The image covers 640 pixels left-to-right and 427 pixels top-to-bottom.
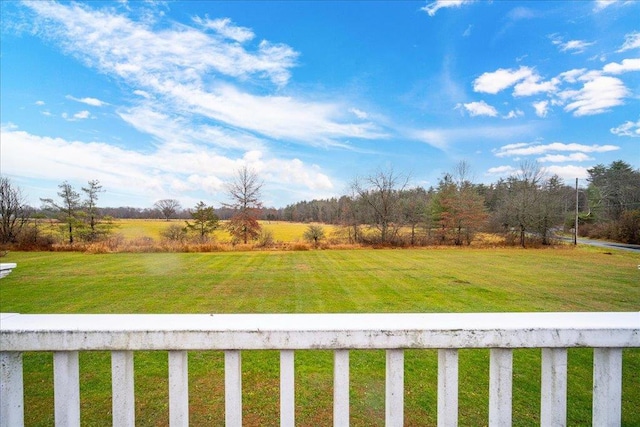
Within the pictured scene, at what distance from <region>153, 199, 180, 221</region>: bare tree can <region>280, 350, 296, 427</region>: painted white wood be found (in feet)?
86.1

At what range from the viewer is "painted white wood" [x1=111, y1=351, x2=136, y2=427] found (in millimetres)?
701

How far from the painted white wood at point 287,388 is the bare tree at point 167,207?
26.2m

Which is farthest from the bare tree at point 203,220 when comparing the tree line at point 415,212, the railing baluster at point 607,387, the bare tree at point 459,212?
the railing baluster at point 607,387

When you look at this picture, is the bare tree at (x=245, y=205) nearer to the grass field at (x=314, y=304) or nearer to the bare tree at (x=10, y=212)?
the grass field at (x=314, y=304)

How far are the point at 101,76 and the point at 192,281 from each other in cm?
699

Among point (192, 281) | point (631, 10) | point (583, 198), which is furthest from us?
point (583, 198)

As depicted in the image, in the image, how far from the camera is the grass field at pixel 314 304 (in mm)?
2549

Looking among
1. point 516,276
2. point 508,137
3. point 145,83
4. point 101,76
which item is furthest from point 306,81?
point 508,137

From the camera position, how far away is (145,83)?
9.17 meters

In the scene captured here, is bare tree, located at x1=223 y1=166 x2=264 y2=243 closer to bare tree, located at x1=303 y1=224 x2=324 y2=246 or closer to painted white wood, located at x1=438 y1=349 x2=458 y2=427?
bare tree, located at x1=303 y1=224 x2=324 y2=246

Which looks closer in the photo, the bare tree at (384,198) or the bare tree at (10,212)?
the bare tree at (10,212)

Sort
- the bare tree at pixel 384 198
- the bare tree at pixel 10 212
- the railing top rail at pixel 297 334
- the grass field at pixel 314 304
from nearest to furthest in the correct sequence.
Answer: the railing top rail at pixel 297 334 < the grass field at pixel 314 304 < the bare tree at pixel 10 212 < the bare tree at pixel 384 198

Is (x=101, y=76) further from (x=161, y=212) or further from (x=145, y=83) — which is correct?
(x=161, y=212)

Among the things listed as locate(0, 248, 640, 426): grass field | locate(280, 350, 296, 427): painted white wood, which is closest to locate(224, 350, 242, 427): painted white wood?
locate(280, 350, 296, 427): painted white wood
